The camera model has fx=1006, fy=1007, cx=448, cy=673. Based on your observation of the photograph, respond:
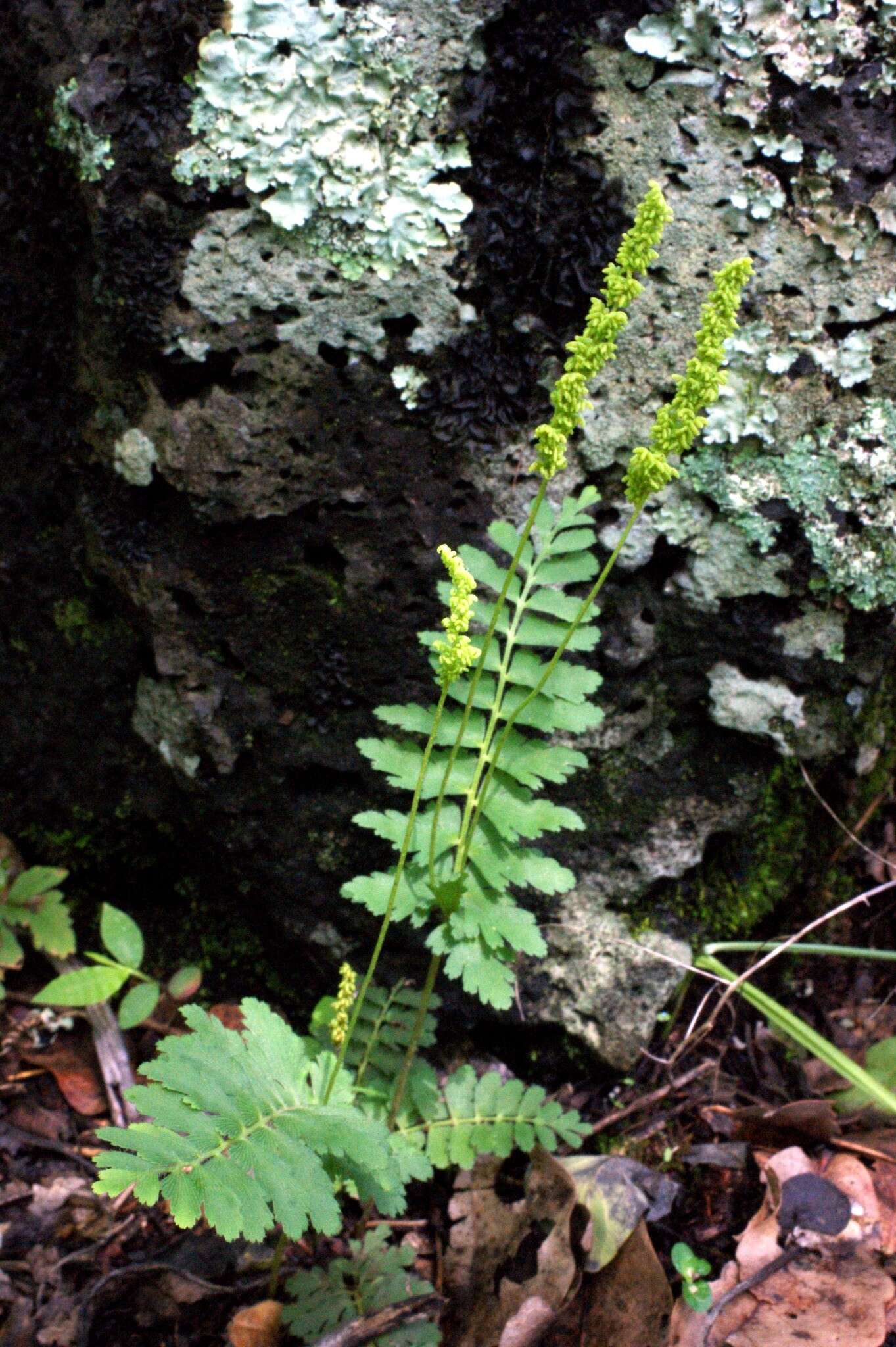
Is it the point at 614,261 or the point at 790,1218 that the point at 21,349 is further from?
the point at 790,1218

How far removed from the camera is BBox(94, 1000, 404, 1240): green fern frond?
5.67 feet

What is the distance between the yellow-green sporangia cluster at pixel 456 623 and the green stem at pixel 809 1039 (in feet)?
4.73

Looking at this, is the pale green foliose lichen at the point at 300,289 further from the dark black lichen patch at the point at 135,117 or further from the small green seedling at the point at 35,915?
the small green seedling at the point at 35,915

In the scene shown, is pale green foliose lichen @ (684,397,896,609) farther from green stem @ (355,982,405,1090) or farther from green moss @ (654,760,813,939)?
green stem @ (355,982,405,1090)

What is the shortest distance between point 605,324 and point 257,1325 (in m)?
2.17

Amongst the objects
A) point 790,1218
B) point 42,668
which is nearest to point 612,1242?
point 790,1218

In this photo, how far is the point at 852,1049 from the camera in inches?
118

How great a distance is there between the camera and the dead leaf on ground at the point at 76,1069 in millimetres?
2870

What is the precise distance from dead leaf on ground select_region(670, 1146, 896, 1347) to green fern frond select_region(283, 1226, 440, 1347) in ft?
1.89

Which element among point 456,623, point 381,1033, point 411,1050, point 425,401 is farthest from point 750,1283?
point 425,401

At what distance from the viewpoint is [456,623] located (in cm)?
170

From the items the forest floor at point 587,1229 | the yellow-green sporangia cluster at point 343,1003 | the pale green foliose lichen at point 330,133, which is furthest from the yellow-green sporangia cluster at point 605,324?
the forest floor at point 587,1229

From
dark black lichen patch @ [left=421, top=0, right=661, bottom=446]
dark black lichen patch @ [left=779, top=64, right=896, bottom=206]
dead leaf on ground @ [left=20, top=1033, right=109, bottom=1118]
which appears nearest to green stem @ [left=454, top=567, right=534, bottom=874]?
dark black lichen patch @ [left=421, top=0, right=661, bottom=446]

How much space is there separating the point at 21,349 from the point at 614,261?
168 centimetres
